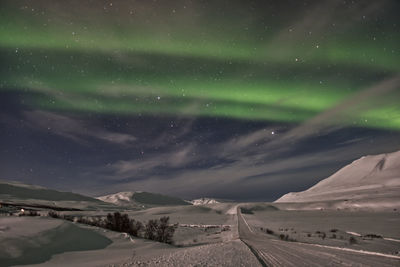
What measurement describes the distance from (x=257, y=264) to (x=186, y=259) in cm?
219

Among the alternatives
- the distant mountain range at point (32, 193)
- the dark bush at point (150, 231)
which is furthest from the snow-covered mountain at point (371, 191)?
the distant mountain range at point (32, 193)

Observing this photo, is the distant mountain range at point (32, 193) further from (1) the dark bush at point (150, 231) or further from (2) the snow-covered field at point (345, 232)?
(1) the dark bush at point (150, 231)

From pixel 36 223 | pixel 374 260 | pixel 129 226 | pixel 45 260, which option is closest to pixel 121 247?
pixel 45 260

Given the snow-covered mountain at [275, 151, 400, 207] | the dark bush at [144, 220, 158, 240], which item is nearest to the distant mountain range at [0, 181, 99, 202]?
the snow-covered mountain at [275, 151, 400, 207]

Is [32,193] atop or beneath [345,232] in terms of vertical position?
atop

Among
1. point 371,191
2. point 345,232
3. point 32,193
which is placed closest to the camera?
point 345,232

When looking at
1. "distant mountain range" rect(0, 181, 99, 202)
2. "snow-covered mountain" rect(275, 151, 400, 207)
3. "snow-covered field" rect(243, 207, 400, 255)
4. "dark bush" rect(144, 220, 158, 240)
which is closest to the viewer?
"snow-covered field" rect(243, 207, 400, 255)

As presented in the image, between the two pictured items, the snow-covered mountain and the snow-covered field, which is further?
the snow-covered mountain

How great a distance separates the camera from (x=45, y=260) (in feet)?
32.2

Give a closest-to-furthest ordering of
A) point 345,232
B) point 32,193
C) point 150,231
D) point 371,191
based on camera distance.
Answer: point 150,231 < point 345,232 < point 371,191 < point 32,193

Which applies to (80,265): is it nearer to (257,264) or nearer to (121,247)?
(121,247)

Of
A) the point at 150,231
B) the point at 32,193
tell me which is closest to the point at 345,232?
the point at 150,231

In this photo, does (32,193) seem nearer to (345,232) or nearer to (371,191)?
(371,191)

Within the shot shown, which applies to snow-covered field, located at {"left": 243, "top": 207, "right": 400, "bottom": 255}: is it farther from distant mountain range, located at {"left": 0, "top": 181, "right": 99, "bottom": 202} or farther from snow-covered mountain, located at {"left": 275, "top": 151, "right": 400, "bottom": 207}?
distant mountain range, located at {"left": 0, "top": 181, "right": 99, "bottom": 202}
